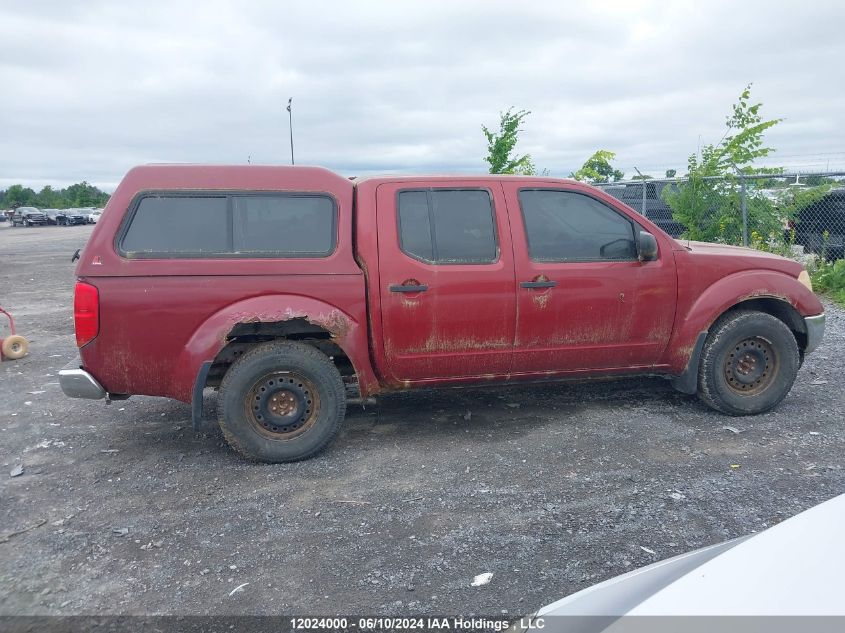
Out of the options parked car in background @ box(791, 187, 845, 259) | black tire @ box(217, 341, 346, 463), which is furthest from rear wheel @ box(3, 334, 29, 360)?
parked car in background @ box(791, 187, 845, 259)

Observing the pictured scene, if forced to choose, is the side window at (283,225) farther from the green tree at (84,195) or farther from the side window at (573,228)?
the green tree at (84,195)

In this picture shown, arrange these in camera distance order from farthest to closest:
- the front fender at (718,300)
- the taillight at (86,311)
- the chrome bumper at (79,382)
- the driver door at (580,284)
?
1. the front fender at (718,300)
2. the driver door at (580,284)
3. the chrome bumper at (79,382)
4. the taillight at (86,311)

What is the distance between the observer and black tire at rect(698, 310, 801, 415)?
5164 millimetres

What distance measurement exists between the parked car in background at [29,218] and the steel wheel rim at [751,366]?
5513cm

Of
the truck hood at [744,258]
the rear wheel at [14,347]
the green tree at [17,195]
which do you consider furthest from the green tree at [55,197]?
the truck hood at [744,258]

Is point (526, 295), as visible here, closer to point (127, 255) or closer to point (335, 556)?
point (335, 556)

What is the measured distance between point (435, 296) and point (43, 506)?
9.19ft

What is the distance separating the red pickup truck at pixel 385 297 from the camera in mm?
4363

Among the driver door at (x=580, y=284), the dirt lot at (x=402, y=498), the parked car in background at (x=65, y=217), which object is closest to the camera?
the dirt lot at (x=402, y=498)

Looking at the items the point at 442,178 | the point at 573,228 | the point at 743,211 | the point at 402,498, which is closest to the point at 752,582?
the point at 402,498

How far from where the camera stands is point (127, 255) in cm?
432

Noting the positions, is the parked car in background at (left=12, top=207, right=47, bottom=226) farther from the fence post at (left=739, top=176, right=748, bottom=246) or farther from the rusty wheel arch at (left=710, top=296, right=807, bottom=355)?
the rusty wheel arch at (left=710, top=296, right=807, bottom=355)

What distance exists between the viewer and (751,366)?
5266mm

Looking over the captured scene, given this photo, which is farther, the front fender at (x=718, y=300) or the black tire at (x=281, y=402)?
the front fender at (x=718, y=300)
